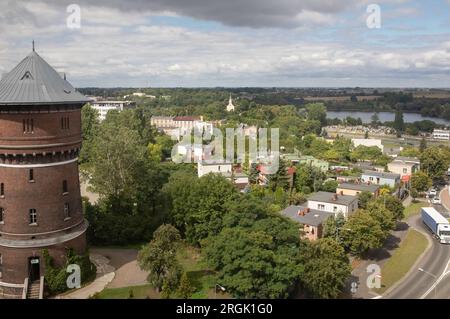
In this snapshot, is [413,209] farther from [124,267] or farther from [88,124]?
Result: [88,124]

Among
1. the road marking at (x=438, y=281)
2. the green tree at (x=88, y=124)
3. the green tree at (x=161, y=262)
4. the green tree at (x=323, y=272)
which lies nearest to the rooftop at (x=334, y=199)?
the road marking at (x=438, y=281)

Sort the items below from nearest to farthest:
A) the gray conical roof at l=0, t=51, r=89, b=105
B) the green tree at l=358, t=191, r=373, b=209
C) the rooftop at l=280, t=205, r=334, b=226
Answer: the gray conical roof at l=0, t=51, r=89, b=105 → the rooftop at l=280, t=205, r=334, b=226 → the green tree at l=358, t=191, r=373, b=209

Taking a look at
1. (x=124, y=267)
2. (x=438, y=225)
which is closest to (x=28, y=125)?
(x=124, y=267)

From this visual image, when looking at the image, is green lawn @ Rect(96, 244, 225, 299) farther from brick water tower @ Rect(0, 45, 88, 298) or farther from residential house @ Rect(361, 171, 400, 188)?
residential house @ Rect(361, 171, 400, 188)

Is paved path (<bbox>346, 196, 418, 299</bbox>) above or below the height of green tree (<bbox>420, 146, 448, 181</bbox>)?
below

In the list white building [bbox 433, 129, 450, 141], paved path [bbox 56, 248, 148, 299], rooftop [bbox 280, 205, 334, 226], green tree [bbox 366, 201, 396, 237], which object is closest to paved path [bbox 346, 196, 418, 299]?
green tree [bbox 366, 201, 396, 237]

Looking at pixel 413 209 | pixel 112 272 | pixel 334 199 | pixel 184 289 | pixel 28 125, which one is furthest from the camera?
pixel 413 209
